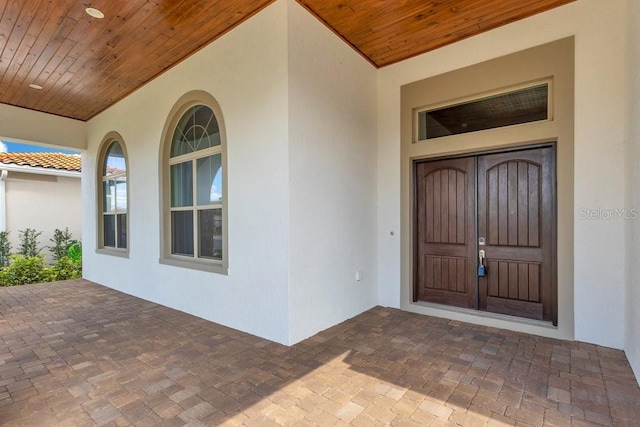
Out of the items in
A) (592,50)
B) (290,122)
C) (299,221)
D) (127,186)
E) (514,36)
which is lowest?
(299,221)

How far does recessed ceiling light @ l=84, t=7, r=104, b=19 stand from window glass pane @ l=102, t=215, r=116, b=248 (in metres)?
4.21

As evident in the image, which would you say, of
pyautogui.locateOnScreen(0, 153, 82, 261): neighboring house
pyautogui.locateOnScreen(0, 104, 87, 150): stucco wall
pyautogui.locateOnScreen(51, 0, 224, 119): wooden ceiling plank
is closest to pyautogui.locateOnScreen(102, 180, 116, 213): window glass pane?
pyautogui.locateOnScreen(0, 104, 87, 150): stucco wall

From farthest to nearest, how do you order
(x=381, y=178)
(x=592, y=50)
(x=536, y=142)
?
(x=381, y=178) < (x=536, y=142) < (x=592, y=50)

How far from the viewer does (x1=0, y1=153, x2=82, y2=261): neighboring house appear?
8008 millimetres

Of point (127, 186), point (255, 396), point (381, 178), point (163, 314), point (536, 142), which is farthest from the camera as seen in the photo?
point (127, 186)

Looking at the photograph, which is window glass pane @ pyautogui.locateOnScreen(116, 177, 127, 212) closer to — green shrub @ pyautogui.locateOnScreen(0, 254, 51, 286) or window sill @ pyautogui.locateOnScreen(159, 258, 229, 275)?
window sill @ pyautogui.locateOnScreen(159, 258, 229, 275)

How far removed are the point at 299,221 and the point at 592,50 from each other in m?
3.46

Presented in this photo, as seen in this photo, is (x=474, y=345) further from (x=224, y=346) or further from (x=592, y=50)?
(x=592, y=50)

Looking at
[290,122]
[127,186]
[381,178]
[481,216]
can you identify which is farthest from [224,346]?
[127,186]

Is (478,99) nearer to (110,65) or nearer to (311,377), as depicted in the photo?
(311,377)

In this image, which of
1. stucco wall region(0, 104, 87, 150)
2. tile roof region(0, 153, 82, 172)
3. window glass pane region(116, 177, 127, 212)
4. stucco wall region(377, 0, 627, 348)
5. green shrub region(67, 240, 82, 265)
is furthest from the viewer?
green shrub region(67, 240, 82, 265)

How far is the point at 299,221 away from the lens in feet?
11.0

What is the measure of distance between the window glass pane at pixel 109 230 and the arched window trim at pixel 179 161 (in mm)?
2479

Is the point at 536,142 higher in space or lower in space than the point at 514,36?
lower
